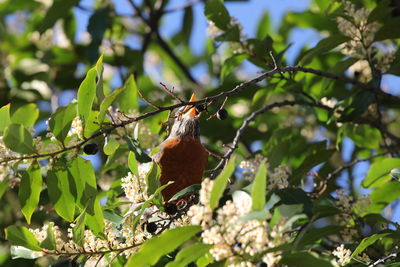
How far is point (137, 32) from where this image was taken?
22.2ft

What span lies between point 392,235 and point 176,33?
14.6 feet

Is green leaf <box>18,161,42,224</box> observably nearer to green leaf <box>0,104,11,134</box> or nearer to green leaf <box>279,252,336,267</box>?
green leaf <box>0,104,11,134</box>

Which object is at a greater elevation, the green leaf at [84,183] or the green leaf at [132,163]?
the green leaf at [132,163]

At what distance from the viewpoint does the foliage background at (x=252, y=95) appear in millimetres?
3443

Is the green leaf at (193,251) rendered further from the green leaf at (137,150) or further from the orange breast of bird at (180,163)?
the orange breast of bird at (180,163)

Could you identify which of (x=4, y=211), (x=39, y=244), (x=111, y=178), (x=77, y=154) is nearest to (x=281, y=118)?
(x=111, y=178)

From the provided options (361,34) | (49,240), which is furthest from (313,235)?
(361,34)

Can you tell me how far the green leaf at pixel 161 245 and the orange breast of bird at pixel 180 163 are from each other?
4.52ft

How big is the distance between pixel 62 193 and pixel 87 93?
0.51 meters

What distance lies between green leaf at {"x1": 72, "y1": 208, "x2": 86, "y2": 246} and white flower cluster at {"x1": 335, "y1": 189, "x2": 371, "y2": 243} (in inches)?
55.1

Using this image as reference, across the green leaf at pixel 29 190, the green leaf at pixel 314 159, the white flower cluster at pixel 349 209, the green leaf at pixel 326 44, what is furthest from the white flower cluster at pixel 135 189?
the green leaf at pixel 326 44

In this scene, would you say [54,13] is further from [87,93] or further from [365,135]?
[365,135]

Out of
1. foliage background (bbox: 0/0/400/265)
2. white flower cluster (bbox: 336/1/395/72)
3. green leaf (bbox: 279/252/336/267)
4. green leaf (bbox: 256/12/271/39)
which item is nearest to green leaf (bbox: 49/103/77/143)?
foliage background (bbox: 0/0/400/265)

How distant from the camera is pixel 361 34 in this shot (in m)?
3.84
